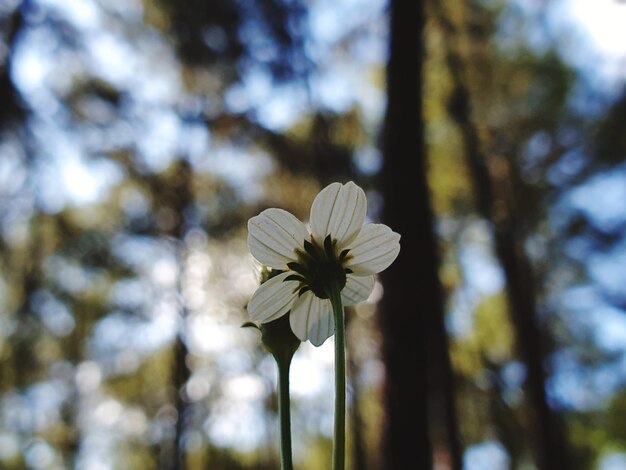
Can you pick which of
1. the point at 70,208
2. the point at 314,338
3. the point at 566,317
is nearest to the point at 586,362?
the point at 566,317

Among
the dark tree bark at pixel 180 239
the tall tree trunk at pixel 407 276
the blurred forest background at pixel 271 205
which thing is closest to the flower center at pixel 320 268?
the tall tree trunk at pixel 407 276

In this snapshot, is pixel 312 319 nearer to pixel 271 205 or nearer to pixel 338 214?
pixel 338 214

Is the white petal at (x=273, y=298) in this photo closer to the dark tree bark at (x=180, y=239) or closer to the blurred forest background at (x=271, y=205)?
the blurred forest background at (x=271, y=205)

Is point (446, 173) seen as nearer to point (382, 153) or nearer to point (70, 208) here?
point (70, 208)

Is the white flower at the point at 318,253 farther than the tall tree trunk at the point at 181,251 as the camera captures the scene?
No

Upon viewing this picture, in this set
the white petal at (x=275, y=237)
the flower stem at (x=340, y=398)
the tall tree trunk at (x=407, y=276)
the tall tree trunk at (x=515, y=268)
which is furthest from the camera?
the tall tree trunk at (x=515, y=268)
